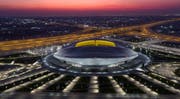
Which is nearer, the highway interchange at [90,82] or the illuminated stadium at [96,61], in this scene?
the highway interchange at [90,82]

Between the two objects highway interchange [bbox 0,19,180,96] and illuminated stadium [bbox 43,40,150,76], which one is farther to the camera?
illuminated stadium [bbox 43,40,150,76]

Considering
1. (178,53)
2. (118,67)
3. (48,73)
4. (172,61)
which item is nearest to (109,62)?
(118,67)

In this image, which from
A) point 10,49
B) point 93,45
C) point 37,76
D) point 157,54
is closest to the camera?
point 37,76

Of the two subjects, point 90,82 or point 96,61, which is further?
point 96,61

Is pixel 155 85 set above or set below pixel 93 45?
below

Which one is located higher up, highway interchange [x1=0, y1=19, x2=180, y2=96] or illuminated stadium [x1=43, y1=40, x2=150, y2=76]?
illuminated stadium [x1=43, y1=40, x2=150, y2=76]

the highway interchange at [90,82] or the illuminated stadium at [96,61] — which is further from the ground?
the illuminated stadium at [96,61]

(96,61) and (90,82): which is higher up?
(96,61)

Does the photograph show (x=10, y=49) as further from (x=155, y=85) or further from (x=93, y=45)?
(x=155, y=85)
